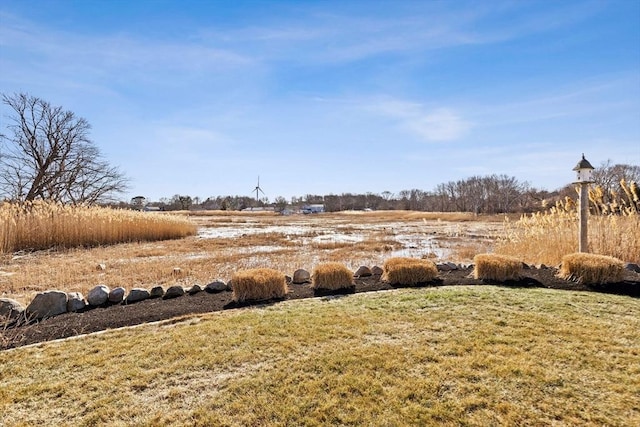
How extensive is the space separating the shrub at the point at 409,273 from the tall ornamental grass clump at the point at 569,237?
3074mm

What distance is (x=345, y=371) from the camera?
253 centimetres

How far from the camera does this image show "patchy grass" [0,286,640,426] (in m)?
2.09

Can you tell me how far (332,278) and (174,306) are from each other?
2113 mm

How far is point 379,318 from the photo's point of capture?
360 centimetres

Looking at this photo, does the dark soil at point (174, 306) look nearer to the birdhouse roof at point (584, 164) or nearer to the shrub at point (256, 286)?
the shrub at point (256, 286)

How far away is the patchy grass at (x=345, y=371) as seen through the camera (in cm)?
209

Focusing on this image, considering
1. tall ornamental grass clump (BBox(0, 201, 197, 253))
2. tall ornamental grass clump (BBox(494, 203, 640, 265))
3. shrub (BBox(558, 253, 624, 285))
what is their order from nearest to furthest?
shrub (BBox(558, 253, 624, 285)) → tall ornamental grass clump (BBox(494, 203, 640, 265)) → tall ornamental grass clump (BBox(0, 201, 197, 253))

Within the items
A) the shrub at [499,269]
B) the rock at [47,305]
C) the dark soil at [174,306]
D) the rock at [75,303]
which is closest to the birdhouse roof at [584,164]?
the dark soil at [174,306]

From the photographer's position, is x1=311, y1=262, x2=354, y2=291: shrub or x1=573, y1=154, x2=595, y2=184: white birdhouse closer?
x1=311, y1=262, x2=354, y2=291: shrub

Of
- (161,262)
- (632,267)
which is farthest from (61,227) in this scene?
(632,267)

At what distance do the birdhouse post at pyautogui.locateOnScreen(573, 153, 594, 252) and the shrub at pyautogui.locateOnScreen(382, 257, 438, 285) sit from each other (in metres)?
2.88

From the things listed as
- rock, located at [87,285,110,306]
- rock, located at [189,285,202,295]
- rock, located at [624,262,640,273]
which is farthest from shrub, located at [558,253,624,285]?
rock, located at [87,285,110,306]

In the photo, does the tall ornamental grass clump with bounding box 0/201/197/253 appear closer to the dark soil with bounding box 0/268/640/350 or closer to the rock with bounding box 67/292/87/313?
the rock with bounding box 67/292/87/313

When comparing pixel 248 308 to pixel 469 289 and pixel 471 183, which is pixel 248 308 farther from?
pixel 471 183
